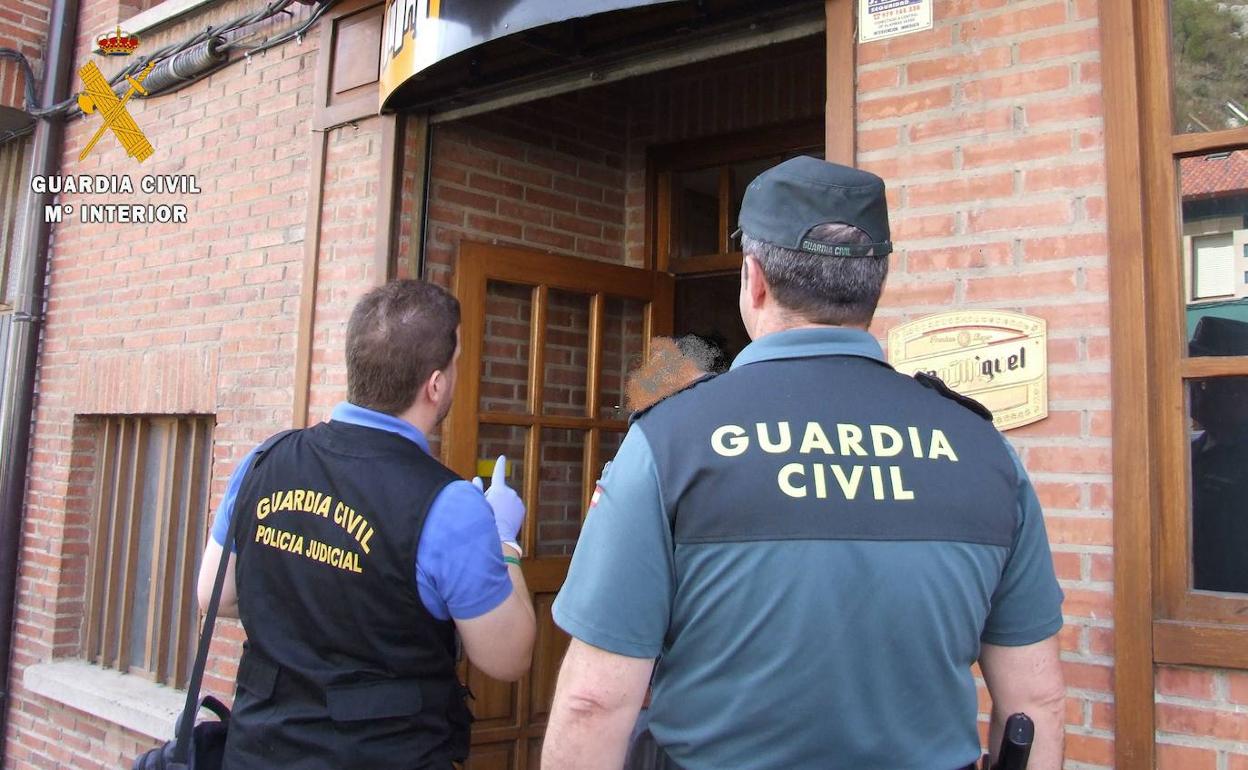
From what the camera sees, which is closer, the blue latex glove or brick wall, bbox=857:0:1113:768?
brick wall, bbox=857:0:1113:768

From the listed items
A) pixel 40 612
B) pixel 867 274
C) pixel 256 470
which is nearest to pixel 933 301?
pixel 867 274

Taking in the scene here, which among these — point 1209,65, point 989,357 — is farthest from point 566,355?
point 1209,65

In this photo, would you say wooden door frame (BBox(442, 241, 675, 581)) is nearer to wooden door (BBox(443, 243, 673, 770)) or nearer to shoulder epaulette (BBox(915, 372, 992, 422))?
wooden door (BBox(443, 243, 673, 770))

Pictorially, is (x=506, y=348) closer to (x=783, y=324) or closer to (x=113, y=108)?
(x=783, y=324)

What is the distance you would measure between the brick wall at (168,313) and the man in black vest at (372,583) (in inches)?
75.8

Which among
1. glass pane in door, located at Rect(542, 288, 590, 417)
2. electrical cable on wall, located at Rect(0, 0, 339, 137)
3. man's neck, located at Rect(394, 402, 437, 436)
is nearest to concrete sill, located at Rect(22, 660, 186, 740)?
glass pane in door, located at Rect(542, 288, 590, 417)

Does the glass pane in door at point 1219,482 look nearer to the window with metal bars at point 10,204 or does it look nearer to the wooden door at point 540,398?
the wooden door at point 540,398

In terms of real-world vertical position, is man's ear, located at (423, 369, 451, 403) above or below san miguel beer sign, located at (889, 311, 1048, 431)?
below

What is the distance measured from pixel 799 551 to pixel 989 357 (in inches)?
46.2

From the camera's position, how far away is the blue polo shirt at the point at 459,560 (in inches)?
78.1

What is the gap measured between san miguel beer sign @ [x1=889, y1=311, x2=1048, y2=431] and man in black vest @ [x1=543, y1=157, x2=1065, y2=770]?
31.2 inches

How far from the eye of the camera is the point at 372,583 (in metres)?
1.99

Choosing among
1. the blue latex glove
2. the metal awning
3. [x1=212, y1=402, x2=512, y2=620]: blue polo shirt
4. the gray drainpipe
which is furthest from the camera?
the gray drainpipe

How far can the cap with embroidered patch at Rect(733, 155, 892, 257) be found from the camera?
1.48 m
